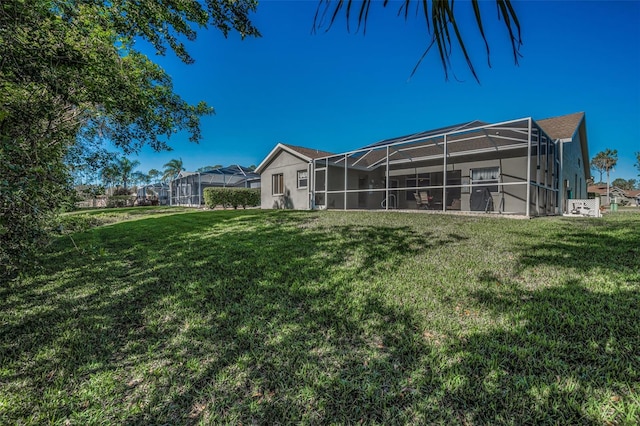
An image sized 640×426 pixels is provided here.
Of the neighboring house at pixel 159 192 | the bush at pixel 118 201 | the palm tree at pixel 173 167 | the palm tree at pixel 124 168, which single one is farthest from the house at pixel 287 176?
the palm tree at pixel 173 167

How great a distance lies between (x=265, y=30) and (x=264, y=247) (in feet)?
16.7

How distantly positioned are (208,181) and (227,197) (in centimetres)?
1166

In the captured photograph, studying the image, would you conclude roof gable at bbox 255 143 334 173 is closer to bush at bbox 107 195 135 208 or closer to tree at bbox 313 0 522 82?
tree at bbox 313 0 522 82

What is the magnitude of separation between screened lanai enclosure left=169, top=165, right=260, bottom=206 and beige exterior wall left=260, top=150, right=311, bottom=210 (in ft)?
36.8

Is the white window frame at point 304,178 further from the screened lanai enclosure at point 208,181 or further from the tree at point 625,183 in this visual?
the tree at point 625,183

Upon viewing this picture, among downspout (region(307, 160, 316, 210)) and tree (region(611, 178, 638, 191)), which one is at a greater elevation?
tree (region(611, 178, 638, 191))

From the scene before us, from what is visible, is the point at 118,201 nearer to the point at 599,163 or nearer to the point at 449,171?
the point at 449,171

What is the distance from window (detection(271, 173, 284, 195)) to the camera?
17.0m

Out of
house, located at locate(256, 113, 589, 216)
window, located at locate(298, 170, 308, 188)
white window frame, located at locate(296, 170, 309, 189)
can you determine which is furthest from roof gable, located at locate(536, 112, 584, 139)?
window, located at locate(298, 170, 308, 188)

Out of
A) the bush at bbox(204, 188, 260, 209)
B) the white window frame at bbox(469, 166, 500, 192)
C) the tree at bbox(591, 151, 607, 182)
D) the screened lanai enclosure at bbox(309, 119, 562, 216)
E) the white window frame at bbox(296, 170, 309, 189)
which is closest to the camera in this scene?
the screened lanai enclosure at bbox(309, 119, 562, 216)

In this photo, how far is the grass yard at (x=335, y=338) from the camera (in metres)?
1.99

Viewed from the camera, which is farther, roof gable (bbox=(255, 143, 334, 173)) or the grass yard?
roof gable (bbox=(255, 143, 334, 173))

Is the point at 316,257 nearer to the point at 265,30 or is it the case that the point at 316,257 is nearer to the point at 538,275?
the point at 538,275

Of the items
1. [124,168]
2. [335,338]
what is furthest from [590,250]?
[124,168]
